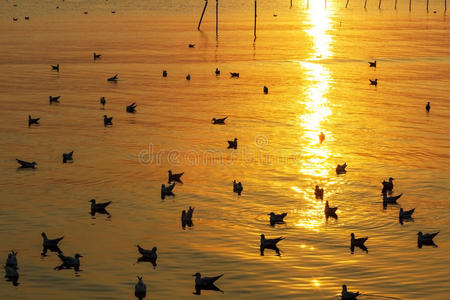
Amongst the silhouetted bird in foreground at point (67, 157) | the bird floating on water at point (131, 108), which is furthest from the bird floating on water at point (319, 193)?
the bird floating on water at point (131, 108)

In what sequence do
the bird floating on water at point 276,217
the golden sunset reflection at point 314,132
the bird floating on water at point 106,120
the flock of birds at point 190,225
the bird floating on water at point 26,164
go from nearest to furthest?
the flock of birds at point 190,225 < the bird floating on water at point 276,217 < the golden sunset reflection at point 314,132 < the bird floating on water at point 26,164 < the bird floating on water at point 106,120

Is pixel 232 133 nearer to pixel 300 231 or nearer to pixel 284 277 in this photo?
pixel 300 231

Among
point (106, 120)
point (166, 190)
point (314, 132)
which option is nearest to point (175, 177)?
point (166, 190)

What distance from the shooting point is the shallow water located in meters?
39.7

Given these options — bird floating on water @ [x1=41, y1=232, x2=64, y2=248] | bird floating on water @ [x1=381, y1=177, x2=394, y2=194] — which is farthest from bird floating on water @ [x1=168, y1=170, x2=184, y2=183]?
bird floating on water @ [x1=41, y1=232, x2=64, y2=248]

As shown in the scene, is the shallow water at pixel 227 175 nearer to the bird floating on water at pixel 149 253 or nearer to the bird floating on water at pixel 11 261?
the bird floating on water at pixel 149 253

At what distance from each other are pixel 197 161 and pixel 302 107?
27793mm

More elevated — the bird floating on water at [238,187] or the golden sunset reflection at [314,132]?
the golden sunset reflection at [314,132]

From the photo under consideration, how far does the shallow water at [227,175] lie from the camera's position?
130 ft

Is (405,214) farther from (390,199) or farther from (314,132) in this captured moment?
(314,132)

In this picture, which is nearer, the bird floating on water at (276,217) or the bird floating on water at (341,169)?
the bird floating on water at (276,217)

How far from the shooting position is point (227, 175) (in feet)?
190

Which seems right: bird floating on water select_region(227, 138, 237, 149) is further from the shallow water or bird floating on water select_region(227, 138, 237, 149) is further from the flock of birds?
the shallow water

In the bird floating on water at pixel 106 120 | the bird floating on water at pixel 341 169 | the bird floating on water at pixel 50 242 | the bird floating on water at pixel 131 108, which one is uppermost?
the bird floating on water at pixel 131 108
